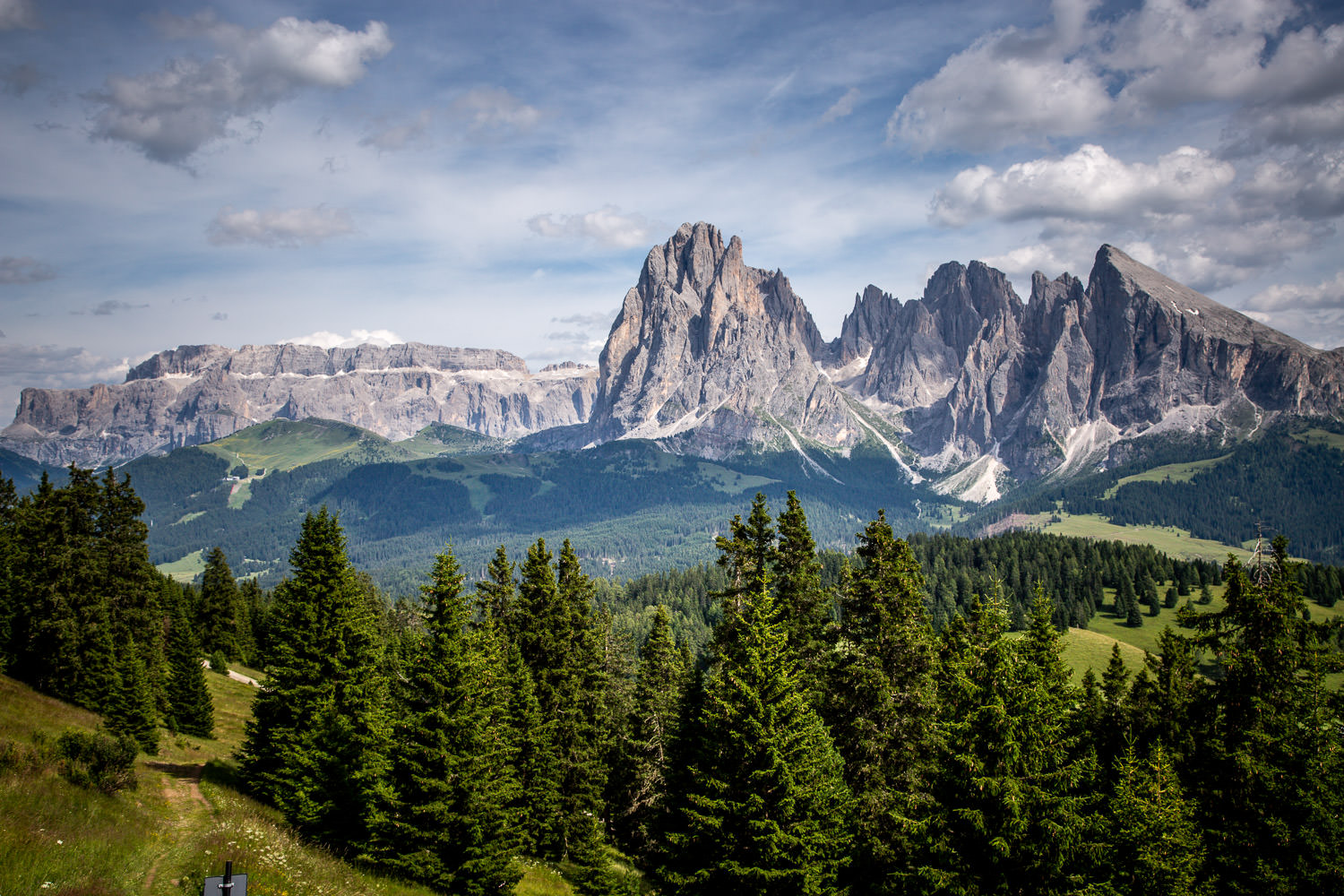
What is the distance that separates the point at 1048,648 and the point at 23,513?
66.9m

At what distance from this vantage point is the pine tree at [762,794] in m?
24.9

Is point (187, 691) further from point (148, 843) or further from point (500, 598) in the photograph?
point (148, 843)

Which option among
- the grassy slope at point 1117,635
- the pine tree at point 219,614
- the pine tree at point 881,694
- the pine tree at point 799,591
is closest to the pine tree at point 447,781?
the pine tree at point 799,591

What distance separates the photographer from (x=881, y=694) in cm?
2820

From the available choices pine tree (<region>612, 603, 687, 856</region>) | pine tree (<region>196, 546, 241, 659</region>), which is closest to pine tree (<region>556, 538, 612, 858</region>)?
pine tree (<region>612, 603, 687, 856</region>)

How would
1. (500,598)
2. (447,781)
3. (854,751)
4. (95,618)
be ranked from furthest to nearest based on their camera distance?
(95,618), (500,598), (854,751), (447,781)

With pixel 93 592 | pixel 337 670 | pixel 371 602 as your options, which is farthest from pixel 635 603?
pixel 337 670

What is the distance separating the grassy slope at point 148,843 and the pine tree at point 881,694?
49.9 feet

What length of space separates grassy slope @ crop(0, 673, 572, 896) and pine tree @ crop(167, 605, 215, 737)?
62.0ft

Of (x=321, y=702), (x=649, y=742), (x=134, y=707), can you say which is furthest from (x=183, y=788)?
(x=649, y=742)

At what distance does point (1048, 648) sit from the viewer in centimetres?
2772

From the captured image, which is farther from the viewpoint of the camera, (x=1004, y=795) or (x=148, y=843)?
(x=1004, y=795)

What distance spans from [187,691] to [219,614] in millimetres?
37769

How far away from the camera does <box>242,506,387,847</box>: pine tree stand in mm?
30812
